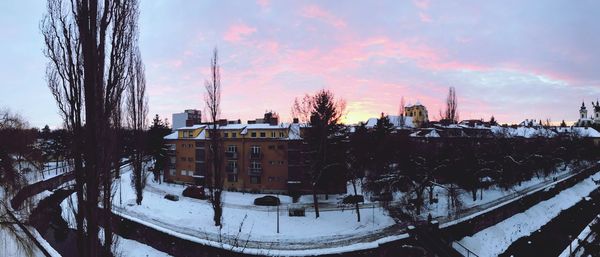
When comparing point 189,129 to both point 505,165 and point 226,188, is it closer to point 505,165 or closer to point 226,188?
point 226,188

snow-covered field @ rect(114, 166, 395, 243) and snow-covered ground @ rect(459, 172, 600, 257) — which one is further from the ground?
snow-covered field @ rect(114, 166, 395, 243)

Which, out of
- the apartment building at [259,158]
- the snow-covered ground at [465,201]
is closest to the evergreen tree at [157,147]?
the apartment building at [259,158]

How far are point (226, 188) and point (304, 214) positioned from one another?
18036 mm

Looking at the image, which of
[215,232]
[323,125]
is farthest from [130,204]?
[323,125]

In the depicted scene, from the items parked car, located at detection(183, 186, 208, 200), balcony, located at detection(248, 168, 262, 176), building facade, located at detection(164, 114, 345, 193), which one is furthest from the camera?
balcony, located at detection(248, 168, 262, 176)

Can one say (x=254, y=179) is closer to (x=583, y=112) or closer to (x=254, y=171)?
(x=254, y=171)

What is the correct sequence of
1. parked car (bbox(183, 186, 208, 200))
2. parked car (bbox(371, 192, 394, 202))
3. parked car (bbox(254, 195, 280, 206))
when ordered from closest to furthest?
parked car (bbox(371, 192, 394, 202)) → parked car (bbox(254, 195, 280, 206)) → parked car (bbox(183, 186, 208, 200))

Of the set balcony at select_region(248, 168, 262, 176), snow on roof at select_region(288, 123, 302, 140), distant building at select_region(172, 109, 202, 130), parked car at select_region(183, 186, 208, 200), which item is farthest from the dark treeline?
distant building at select_region(172, 109, 202, 130)

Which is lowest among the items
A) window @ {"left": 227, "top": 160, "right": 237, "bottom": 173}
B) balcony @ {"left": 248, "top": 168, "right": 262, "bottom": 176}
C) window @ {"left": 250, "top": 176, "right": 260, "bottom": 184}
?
window @ {"left": 250, "top": 176, "right": 260, "bottom": 184}

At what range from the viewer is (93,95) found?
838 cm

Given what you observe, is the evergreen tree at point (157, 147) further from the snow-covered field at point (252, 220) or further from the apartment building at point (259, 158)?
Answer: the snow-covered field at point (252, 220)

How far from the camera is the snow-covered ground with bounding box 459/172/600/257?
28.8 metres

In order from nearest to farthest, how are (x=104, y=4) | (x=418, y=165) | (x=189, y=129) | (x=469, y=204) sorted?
(x=104, y=4)
(x=418, y=165)
(x=469, y=204)
(x=189, y=129)

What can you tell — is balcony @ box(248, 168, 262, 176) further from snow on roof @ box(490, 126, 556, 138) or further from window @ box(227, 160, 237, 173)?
snow on roof @ box(490, 126, 556, 138)
